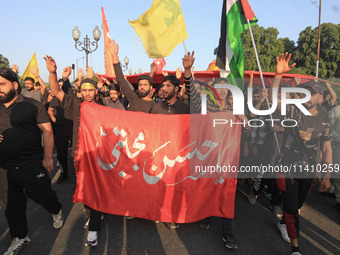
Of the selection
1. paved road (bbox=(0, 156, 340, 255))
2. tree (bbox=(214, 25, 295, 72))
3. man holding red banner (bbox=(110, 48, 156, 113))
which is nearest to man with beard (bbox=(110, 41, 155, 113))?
man holding red banner (bbox=(110, 48, 156, 113))

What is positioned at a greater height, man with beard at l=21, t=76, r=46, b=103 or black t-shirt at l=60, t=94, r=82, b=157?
man with beard at l=21, t=76, r=46, b=103

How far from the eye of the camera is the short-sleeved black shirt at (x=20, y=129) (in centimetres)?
238

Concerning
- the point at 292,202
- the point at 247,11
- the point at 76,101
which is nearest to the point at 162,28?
the point at 247,11

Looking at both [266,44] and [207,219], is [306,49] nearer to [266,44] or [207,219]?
[266,44]

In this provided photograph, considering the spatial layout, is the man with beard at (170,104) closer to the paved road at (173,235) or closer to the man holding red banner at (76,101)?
the man holding red banner at (76,101)

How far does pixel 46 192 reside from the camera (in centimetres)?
275

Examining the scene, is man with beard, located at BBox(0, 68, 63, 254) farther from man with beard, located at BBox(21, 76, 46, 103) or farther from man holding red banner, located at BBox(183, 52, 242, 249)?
man with beard, located at BBox(21, 76, 46, 103)

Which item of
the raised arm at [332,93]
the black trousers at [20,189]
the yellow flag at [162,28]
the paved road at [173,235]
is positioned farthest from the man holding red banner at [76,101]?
the raised arm at [332,93]

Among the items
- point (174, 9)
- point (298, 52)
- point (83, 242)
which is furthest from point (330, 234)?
point (298, 52)

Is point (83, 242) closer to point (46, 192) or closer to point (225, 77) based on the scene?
point (46, 192)

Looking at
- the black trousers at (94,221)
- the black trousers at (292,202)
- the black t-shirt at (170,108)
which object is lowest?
the black trousers at (94,221)

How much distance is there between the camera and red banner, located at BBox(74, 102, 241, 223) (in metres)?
2.74

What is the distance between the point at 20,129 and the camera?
245 centimetres

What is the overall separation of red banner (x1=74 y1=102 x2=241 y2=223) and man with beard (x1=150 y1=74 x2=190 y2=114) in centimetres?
40
